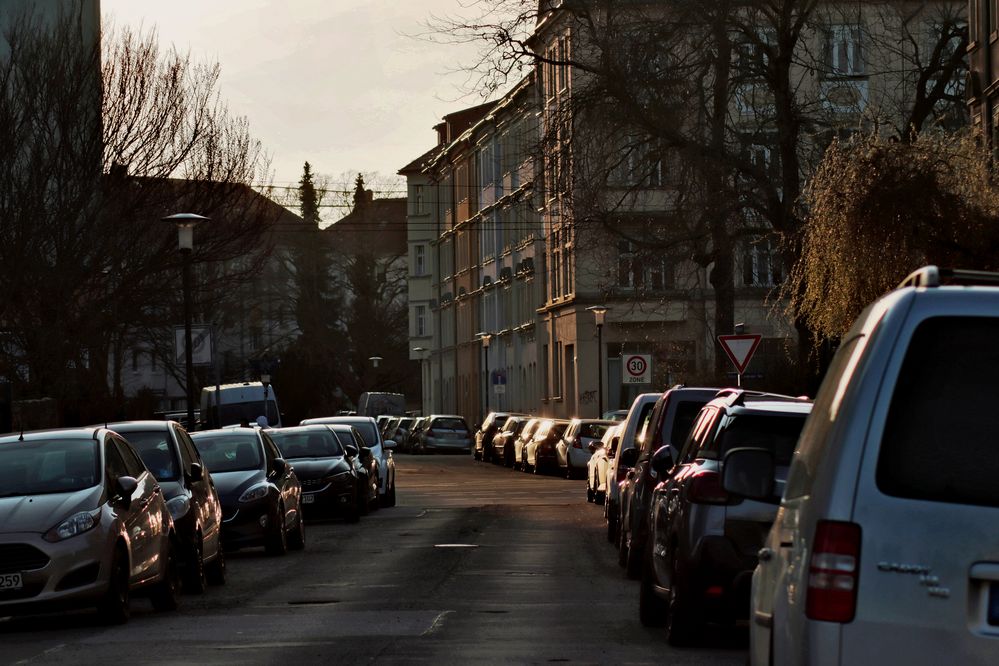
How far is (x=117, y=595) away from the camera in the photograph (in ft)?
50.9

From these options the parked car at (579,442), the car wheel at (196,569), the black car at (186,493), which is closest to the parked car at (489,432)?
the parked car at (579,442)

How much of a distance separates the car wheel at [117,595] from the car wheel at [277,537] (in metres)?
8.11

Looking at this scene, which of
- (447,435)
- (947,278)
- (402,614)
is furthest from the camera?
(447,435)

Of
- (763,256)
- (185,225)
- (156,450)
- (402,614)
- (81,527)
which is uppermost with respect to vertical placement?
(185,225)

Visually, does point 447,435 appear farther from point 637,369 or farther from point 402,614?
point 402,614

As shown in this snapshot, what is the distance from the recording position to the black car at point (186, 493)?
60.5 ft

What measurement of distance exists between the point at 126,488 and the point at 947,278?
1062 cm

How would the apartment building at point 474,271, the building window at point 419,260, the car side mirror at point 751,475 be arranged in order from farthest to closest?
the building window at point 419,260
the apartment building at point 474,271
the car side mirror at point 751,475

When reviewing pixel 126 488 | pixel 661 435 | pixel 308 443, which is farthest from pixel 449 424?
pixel 126 488

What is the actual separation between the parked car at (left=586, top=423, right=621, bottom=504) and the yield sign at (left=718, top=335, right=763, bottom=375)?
222cm

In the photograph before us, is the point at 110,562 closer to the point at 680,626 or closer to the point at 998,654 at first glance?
the point at 680,626

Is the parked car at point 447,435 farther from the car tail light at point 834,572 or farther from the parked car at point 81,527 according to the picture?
the car tail light at point 834,572

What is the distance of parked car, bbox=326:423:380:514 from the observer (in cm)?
3338

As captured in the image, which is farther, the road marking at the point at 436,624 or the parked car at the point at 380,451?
the parked car at the point at 380,451
